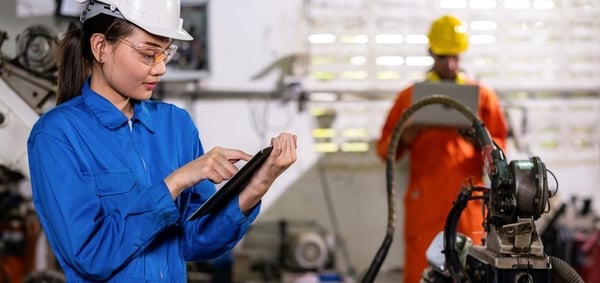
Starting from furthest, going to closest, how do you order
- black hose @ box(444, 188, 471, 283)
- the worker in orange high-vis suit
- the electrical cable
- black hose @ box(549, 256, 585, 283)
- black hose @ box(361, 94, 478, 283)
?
the electrical cable
the worker in orange high-vis suit
black hose @ box(361, 94, 478, 283)
black hose @ box(444, 188, 471, 283)
black hose @ box(549, 256, 585, 283)

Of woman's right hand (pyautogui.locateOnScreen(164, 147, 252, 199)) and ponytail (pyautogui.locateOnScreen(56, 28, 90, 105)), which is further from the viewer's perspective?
ponytail (pyautogui.locateOnScreen(56, 28, 90, 105))

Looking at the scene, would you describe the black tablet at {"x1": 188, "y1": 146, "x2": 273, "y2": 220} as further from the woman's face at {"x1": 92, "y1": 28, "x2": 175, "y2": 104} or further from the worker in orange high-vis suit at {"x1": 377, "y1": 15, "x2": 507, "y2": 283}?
the worker in orange high-vis suit at {"x1": 377, "y1": 15, "x2": 507, "y2": 283}

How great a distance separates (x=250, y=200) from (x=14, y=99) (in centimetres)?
109

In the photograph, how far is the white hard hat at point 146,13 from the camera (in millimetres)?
1624

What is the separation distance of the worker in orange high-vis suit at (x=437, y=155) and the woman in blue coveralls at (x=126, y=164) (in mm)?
1684

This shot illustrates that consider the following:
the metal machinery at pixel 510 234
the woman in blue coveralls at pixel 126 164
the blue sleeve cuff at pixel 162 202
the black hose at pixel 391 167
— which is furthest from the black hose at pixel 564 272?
the blue sleeve cuff at pixel 162 202

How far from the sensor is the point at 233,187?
160 cm

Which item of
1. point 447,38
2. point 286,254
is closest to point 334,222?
point 286,254

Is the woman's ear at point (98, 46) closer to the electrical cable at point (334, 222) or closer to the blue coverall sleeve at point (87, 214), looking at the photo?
the blue coverall sleeve at point (87, 214)

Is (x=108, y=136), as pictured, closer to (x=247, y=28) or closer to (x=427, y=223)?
(x=427, y=223)

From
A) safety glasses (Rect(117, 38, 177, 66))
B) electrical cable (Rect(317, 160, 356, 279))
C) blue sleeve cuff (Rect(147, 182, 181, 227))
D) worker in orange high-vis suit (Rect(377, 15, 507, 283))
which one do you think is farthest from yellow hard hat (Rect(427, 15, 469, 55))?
blue sleeve cuff (Rect(147, 182, 181, 227))

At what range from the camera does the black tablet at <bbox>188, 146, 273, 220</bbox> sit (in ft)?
5.18

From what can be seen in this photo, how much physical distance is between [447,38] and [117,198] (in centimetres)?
212

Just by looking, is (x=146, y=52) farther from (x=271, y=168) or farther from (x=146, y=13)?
(x=271, y=168)
